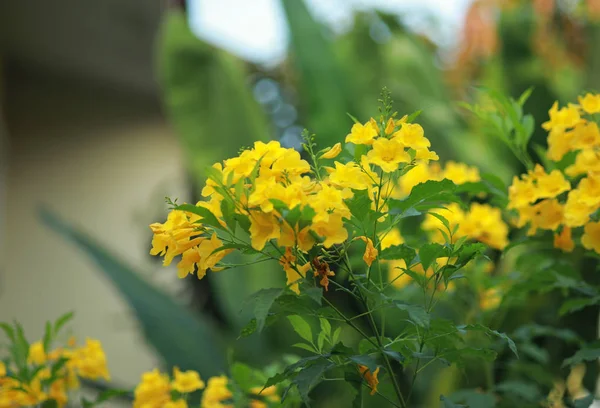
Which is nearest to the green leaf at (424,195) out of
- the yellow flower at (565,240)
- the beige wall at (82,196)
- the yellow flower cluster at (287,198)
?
the yellow flower cluster at (287,198)

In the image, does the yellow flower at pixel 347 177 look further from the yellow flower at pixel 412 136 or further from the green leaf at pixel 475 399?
the green leaf at pixel 475 399

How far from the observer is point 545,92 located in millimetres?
2242

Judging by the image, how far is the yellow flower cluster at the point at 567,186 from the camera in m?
0.70

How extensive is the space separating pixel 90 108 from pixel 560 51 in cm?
215

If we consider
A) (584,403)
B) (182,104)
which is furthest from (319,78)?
(584,403)

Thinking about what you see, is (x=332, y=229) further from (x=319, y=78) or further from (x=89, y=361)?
(x=319, y=78)

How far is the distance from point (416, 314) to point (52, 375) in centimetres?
40

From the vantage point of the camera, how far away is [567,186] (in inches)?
29.3

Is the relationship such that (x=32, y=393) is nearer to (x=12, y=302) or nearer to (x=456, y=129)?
(x=456, y=129)

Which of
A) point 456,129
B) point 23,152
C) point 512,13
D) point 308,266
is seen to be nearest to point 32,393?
point 308,266

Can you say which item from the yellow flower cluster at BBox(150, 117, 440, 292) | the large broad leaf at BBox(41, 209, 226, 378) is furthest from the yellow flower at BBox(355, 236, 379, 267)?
the large broad leaf at BBox(41, 209, 226, 378)

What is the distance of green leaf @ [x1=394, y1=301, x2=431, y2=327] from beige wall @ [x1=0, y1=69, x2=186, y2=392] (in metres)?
2.69

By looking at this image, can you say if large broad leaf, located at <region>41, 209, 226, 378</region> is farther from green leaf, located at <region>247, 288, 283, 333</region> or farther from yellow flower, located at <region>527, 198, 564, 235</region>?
green leaf, located at <region>247, 288, 283, 333</region>

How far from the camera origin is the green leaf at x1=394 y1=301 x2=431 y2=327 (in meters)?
0.52
